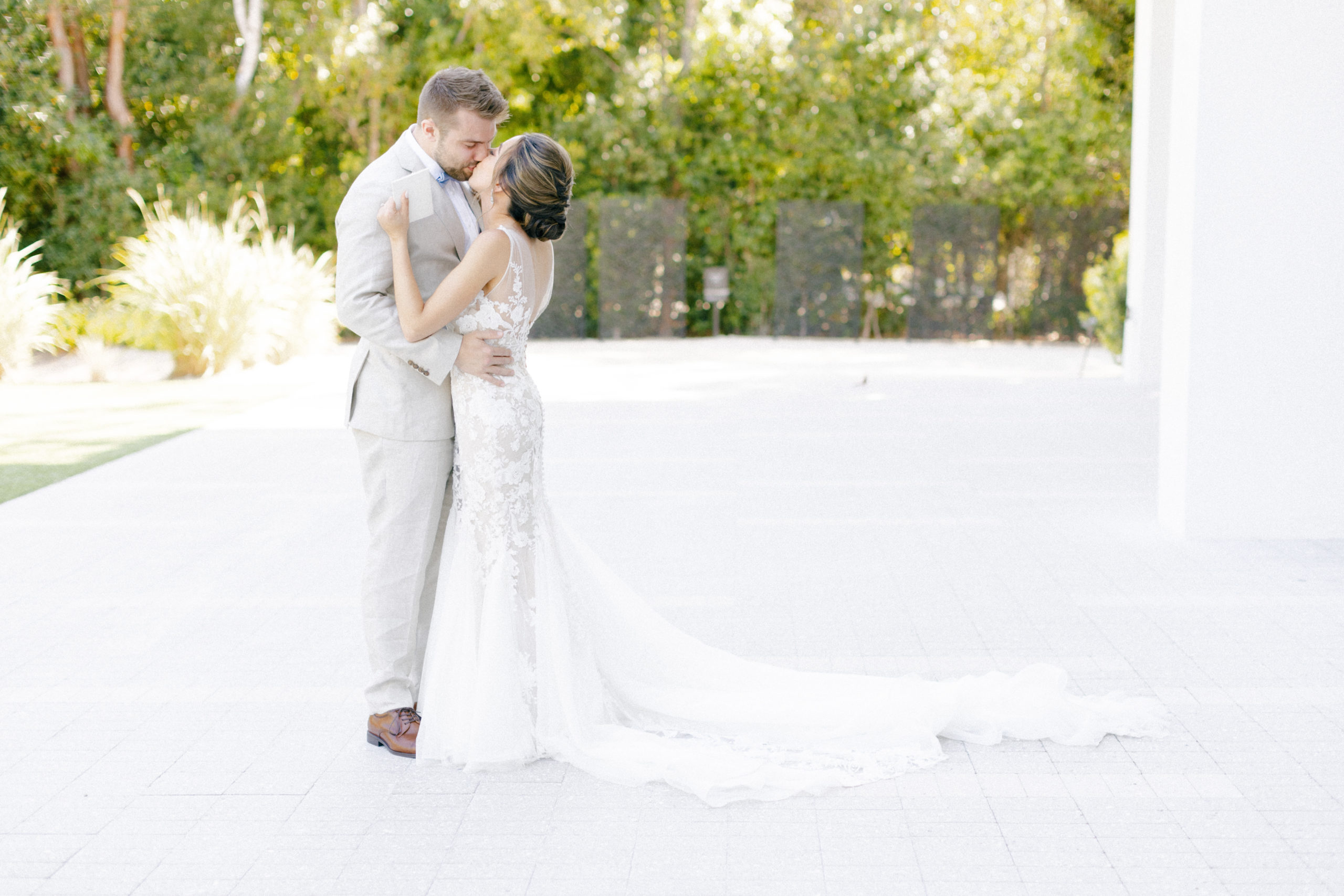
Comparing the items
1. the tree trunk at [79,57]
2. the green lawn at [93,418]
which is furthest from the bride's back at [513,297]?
the tree trunk at [79,57]

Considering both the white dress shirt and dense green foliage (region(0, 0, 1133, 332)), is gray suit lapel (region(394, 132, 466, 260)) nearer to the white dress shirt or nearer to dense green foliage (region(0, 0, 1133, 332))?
the white dress shirt

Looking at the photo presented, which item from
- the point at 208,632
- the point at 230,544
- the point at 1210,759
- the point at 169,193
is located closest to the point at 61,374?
the point at 169,193

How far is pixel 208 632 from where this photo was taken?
16.8 feet

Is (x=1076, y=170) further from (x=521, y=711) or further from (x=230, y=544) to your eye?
(x=521, y=711)

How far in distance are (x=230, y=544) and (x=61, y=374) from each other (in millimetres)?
9149

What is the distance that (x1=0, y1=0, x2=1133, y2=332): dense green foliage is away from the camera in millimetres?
20391

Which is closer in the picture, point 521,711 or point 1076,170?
point 521,711

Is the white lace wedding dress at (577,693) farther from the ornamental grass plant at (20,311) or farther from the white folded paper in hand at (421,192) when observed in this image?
the ornamental grass plant at (20,311)

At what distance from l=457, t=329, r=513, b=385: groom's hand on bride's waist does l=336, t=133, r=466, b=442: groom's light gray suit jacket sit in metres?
0.04

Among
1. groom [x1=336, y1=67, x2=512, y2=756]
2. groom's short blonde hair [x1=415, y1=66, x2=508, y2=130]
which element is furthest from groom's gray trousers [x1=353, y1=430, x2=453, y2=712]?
groom's short blonde hair [x1=415, y1=66, x2=508, y2=130]

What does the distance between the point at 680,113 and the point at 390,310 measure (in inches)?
718

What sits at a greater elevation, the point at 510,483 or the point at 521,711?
the point at 510,483

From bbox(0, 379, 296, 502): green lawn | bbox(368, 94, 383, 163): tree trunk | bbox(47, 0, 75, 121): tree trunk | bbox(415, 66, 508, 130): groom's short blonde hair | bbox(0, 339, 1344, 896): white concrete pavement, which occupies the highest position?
bbox(47, 0, 75, 121): tree trunk

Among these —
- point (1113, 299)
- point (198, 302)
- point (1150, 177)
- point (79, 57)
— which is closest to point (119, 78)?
point (79, 57)
